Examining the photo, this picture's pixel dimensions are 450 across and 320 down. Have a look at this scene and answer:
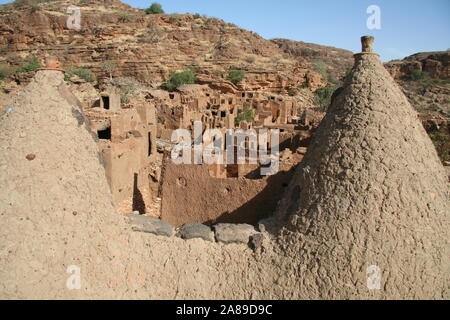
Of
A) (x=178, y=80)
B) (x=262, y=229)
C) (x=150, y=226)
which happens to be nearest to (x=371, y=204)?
(x=262, y=229)

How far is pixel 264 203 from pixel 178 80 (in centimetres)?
3050

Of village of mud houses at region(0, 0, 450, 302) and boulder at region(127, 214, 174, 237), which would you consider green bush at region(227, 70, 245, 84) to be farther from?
boulder at region(127, 214, 174, 237)

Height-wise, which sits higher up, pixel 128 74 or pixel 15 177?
pixel 128 74

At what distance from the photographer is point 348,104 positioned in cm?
449

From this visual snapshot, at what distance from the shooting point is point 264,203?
236 inches

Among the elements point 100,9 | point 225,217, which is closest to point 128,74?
point 100,9

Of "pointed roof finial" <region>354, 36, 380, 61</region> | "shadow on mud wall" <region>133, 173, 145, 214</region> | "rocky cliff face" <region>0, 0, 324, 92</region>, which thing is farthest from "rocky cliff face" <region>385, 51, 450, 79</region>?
"pointed roof finial" <region>354, 36, 380, 61</region>

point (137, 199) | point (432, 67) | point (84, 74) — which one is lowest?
point (137, 199)

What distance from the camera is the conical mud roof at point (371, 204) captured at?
378 centimetres

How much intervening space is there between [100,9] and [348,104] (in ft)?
183

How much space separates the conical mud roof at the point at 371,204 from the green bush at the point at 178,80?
103ft

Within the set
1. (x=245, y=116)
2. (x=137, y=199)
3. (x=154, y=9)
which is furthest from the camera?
(x=154, y=9)

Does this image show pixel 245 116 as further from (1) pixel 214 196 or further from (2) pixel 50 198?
(2) pixel 50 198

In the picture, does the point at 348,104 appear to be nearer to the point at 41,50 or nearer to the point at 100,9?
the point at 41,50
